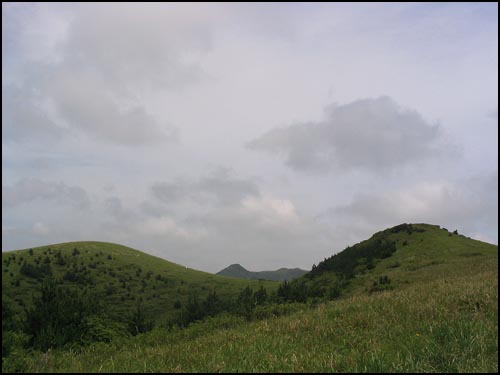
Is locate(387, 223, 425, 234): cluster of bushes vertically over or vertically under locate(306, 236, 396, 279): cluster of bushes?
over

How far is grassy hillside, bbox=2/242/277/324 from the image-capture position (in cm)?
5732

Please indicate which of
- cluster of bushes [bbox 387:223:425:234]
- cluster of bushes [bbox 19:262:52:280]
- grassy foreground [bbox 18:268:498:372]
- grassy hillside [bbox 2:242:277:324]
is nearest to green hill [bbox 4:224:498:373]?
grassy foreground [bbox 18:268:498:372]

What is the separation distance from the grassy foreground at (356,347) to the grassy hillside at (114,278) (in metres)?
42.2

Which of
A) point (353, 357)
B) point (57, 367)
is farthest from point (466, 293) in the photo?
point (57, 367)

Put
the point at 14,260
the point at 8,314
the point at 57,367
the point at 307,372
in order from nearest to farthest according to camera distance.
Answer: the point at 307,372
the point at 57,367
the point at 8,314
the point at 14,260

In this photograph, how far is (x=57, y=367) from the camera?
812 centimetres

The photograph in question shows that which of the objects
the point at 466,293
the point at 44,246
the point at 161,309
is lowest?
the point at 161,309

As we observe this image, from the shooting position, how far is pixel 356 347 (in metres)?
7.53

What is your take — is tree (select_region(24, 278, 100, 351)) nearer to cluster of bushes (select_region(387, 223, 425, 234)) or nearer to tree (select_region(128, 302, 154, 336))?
tree (select_region(128, 302, 154, 336))

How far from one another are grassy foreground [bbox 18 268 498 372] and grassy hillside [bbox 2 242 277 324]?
42.2m

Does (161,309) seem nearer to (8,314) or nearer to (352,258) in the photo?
(352,258)

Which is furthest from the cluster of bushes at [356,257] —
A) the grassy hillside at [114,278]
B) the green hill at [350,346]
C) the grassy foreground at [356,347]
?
the grassy foreground at [356,347]

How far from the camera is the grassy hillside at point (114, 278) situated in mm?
57319

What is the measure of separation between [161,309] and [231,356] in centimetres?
5148
